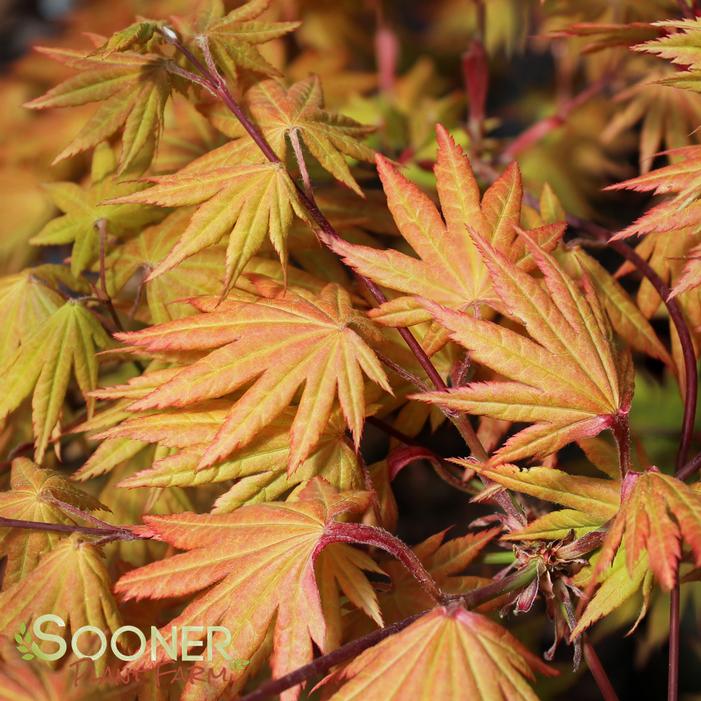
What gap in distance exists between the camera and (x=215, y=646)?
0.71 metres

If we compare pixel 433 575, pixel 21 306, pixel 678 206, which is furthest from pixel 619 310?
pixel 21 306

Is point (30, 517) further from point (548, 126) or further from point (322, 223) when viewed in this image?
point (548, 126)

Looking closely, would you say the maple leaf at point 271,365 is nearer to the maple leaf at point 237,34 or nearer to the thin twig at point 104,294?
the thin twig at point 104,294

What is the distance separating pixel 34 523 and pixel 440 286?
1.54 ft

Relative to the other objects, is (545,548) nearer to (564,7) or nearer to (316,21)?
(564,7)

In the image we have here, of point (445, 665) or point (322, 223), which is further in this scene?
point (322, 223)

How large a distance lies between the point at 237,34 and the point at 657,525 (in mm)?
707

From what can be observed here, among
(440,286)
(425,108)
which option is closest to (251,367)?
(440,286)

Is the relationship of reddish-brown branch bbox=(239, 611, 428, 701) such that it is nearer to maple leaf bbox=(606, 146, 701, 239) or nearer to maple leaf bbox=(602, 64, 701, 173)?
maple leaf bbox=(606, 146, 701, 239)

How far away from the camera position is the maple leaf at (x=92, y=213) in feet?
3.44

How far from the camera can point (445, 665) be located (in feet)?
2.16

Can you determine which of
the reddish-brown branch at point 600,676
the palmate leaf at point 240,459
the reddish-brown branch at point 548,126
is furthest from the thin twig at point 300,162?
the reddish-brown branch at point 548,126

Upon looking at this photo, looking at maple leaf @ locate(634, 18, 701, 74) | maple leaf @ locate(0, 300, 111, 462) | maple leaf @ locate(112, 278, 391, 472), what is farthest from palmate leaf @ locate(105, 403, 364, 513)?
maple leaf @ locate(634, 18, 701, 74)

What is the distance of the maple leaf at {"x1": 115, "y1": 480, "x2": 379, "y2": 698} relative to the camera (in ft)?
2.33
